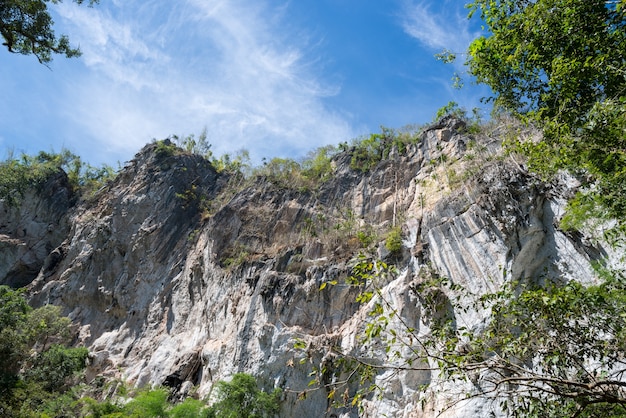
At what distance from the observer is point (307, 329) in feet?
62.0

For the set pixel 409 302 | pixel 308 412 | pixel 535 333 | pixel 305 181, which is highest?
pixel 305 181

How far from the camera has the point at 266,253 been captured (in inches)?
915

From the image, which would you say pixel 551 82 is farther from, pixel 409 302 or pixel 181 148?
pixel 181 148

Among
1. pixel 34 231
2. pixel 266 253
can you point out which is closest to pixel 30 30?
pixel 266 253

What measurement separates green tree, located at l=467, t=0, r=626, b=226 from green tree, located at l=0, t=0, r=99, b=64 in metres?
8.54

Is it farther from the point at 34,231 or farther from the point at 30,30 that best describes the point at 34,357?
the point at 30,30

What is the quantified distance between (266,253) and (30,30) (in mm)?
15608

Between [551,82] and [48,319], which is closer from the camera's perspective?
[551,82]

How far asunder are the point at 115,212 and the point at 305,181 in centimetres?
1299

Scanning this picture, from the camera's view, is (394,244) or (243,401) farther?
(394,244)

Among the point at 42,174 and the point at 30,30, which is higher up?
the point at 42,174

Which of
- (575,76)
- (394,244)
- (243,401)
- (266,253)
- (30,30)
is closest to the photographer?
(575,76)

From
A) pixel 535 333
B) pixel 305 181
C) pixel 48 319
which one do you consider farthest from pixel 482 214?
pixel 48 319

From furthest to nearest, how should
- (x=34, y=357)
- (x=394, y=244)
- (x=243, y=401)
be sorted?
(x=34, y=357) → (x=394, y=244) → (x=243, y=401)
